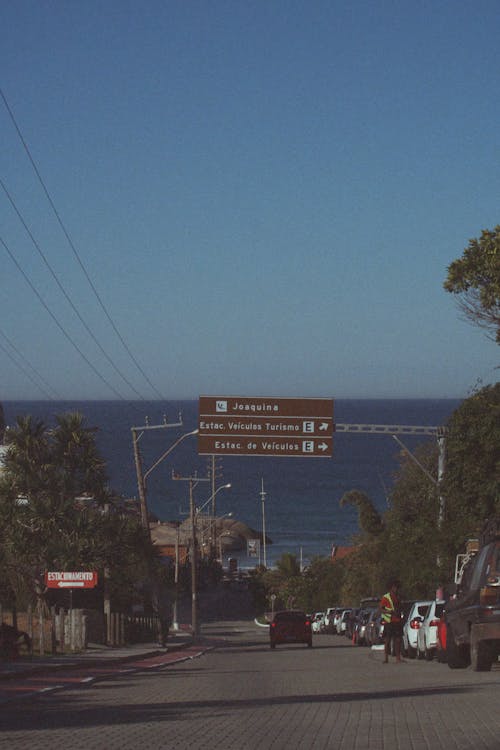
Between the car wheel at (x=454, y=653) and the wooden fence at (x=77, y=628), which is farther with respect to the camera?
the wooden fence at (x=77, y=628)

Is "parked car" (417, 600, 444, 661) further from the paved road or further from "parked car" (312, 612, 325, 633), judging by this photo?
"parked car" (312, 612, 325, 633)

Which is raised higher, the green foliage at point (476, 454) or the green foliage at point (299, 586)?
the green foliage at point (476, 454)

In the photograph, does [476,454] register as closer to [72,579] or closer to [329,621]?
[72,579]

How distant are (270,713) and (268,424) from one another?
33.5 meters

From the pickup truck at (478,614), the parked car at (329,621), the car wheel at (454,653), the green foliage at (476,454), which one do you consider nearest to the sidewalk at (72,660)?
the car wheel at (454,653)

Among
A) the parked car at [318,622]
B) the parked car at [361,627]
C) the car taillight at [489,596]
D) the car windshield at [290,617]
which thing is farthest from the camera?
the parked car at [318,622]

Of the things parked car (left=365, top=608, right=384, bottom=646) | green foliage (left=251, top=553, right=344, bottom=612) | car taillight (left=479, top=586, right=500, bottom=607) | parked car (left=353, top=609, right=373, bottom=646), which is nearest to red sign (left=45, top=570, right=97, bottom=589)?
parked car (left=365, top=608, right=384, bottom=646)

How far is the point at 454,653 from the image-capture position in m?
22.1

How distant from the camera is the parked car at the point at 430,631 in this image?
27859 mm

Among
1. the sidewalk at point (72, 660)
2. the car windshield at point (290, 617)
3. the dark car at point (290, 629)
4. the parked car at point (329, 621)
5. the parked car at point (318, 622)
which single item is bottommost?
the parked car at point (318, 622)

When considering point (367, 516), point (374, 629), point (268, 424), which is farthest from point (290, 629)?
Result: point (367, 516)

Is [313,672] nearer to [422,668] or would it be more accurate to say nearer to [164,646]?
[422,668]

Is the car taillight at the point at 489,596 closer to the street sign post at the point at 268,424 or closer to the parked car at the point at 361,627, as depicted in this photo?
the parked car at the point at 361,627

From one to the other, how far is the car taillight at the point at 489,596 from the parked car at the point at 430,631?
28.6 feet
